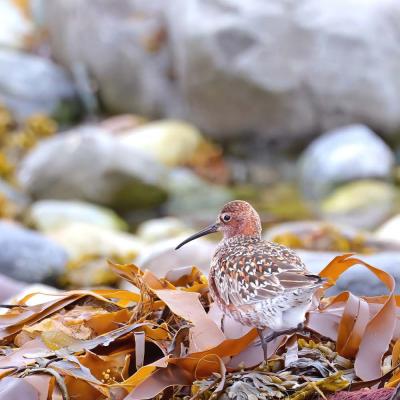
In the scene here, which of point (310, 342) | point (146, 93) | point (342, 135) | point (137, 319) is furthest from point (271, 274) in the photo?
point (146, 93)

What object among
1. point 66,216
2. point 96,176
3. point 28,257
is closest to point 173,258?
point 28,257

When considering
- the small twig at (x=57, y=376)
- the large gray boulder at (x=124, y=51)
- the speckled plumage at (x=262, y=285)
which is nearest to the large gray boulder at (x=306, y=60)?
the large gray boulder at (x=124, y=51)

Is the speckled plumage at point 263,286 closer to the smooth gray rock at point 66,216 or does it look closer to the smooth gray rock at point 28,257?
the smooth gray rock at point 28,257

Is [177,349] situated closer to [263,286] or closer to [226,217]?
[263,286]

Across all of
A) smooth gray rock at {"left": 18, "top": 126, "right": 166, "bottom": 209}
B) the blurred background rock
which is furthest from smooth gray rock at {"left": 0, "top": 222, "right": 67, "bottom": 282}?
smooth gray rock at {"left": 18, "top": 126, "right": 166, "bottom": 209}

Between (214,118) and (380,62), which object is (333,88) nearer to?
(380,62)

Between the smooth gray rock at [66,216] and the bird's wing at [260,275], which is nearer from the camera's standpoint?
the bird's wing at [260,275]
